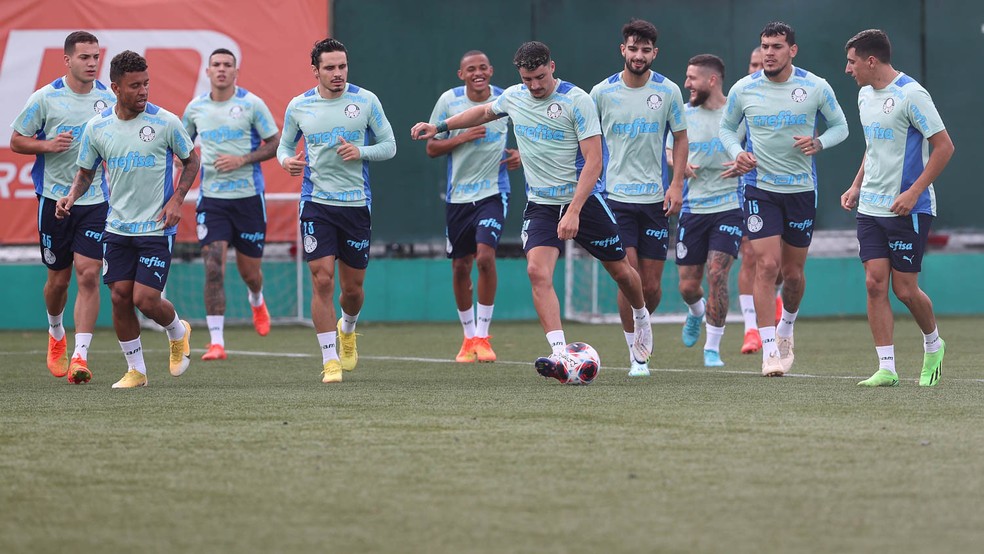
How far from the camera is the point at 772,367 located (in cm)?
923

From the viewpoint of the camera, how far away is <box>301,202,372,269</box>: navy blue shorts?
9.38 m

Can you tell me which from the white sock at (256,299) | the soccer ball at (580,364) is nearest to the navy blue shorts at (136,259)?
the soccer ball at (580,364)

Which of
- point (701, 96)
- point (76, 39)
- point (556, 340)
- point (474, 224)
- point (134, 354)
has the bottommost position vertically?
point (134, 354)

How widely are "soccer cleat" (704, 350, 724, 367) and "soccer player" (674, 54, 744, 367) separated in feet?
0.75

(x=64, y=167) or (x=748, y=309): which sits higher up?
(x=64, y=167)

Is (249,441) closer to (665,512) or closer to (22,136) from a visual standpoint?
(665,512)

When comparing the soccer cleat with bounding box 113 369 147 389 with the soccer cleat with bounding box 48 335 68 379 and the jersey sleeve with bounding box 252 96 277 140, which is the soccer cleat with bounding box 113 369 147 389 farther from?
the jersey sleeve with bounding box 252 96 277 140

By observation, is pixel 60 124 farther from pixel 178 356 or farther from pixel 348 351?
pixel 348 351

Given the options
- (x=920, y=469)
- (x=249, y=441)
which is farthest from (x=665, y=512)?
(x=249, y=441)

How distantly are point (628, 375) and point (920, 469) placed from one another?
4487mm

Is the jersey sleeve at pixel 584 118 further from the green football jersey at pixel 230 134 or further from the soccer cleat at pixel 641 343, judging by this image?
the green football jersey at pixel 230 134

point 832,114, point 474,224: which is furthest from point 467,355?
point 832,114

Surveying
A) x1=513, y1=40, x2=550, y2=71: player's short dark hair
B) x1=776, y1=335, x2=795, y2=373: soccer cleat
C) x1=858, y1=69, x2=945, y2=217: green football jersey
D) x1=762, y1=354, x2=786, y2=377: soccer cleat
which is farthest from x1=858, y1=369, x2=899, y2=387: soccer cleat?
x1=513, y1=40, x2=550, y2=71: player's short dark hair

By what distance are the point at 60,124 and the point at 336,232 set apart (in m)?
2.19
